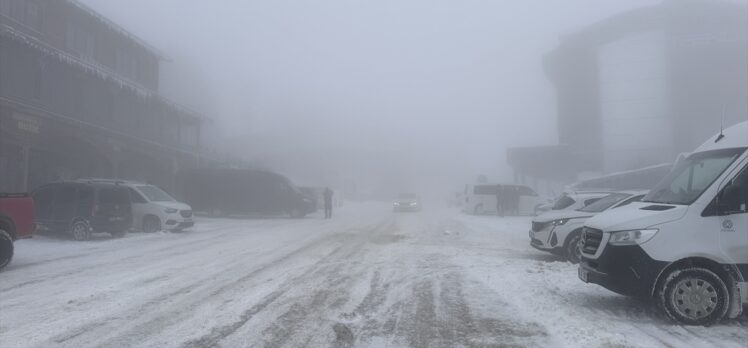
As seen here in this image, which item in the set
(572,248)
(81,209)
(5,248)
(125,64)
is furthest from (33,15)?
(572,248)

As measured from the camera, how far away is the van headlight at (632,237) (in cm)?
603

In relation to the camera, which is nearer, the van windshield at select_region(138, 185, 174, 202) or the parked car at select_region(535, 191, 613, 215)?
the parked car at select_region(535, 191, 613, 215)

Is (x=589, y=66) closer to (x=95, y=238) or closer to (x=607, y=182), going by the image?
(x=607, y=182)

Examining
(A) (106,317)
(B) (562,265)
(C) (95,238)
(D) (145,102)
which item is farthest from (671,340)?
(D) (145,102)

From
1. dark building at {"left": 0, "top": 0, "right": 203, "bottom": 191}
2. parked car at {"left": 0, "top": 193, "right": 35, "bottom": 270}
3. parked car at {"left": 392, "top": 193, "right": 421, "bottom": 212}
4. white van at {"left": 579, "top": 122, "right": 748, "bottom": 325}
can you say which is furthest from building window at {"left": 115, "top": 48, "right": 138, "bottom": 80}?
white van at {"left": 579, "top": 122, "right": 748, "bottom": 325}

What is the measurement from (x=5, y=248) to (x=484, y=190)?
2722 cm

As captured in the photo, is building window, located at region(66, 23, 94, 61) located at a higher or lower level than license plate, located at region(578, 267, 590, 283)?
higher

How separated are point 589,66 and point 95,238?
43475mm

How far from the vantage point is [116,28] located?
30109mm

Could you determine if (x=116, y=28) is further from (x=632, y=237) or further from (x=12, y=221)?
(x=632, y=237)

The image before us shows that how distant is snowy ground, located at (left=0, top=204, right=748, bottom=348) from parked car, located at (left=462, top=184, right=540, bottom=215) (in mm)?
20684

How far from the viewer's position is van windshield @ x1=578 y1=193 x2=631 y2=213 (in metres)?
11.2

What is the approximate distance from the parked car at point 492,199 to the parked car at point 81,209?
2204 cm

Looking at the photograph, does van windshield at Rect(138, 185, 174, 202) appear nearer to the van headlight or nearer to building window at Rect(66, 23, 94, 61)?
building window at Rect(66, 23, 94, 61)
